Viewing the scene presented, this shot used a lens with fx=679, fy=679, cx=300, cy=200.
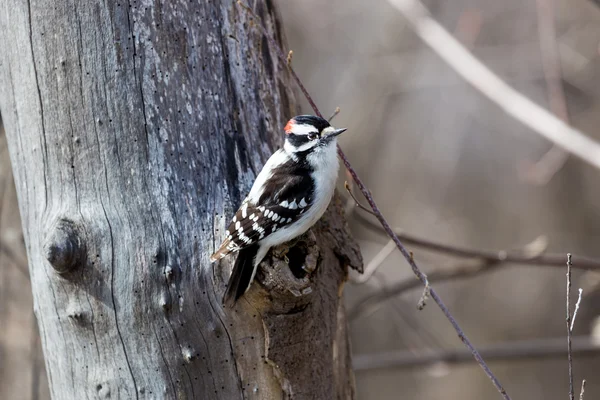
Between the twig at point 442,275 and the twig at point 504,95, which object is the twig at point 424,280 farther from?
the twig at point 504,95

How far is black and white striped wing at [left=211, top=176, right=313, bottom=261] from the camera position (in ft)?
9.27

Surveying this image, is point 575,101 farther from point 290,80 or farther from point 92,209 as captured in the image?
point 92,209

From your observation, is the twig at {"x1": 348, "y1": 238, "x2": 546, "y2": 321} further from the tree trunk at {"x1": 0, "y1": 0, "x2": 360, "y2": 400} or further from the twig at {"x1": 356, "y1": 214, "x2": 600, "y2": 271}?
the tree trunk at {"x1": 0, "y1": 0, "x2": 360, "y2": 400}

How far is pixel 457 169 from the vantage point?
401 inches

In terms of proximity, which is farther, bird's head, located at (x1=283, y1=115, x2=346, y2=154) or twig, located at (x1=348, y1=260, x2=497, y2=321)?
twig, located at (x1=348, y1=260, x2=497, y2=321)

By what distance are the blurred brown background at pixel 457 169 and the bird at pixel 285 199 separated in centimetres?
513

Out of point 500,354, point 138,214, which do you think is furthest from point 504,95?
point 138,214

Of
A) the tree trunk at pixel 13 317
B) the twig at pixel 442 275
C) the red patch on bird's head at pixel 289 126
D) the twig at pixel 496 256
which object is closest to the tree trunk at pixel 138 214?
the red patch on bird's head at pixel 289 126

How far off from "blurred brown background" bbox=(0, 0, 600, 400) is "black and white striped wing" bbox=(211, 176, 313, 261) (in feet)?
17.5

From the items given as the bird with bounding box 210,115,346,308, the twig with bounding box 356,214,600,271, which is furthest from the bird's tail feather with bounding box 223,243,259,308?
the twig with bounding box 356,214,600,271

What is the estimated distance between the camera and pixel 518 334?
999cm

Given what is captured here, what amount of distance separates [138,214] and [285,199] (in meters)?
0.69

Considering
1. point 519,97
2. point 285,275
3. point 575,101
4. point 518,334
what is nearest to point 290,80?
point 285,275

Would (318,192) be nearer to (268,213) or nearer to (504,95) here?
(268,213)
